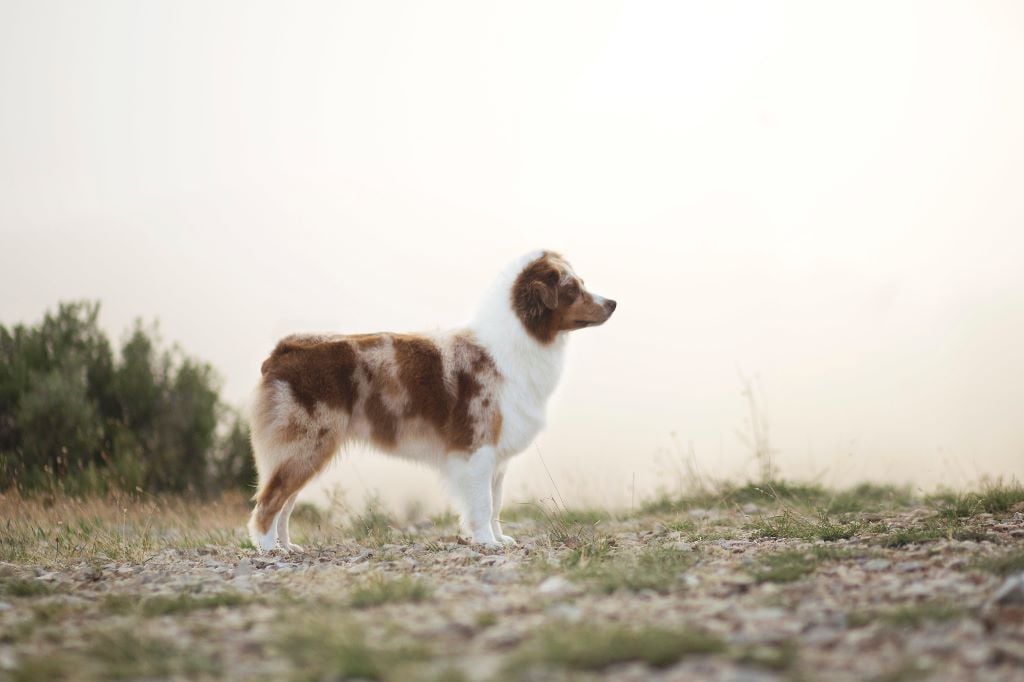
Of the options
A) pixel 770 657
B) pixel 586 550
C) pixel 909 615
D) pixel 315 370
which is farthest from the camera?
pixel 315 370

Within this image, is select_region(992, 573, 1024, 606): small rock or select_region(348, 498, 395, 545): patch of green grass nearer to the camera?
select_region(992, 573, 1024, 606): small rock

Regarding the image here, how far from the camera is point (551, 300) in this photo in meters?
8.23

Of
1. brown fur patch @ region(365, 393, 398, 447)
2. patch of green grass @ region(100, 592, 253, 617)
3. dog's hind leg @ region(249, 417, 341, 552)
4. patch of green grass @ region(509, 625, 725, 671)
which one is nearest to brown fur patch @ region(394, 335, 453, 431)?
brown fur patch @ region(365, 393, 398, 447)

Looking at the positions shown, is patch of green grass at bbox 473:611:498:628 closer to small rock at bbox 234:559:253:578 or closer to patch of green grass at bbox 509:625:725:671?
patch of green grass at bbox 509:625:725:671

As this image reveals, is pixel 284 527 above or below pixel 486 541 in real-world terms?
above

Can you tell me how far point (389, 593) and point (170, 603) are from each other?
126 cm

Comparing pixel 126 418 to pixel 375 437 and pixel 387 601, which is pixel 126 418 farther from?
pixel 387 601

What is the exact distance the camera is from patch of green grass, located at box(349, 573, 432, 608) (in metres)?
5.32

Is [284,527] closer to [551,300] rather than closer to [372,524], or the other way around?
[372,524]

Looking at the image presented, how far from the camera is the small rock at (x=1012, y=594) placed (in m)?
4.77

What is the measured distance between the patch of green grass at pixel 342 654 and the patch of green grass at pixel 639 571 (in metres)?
1.62

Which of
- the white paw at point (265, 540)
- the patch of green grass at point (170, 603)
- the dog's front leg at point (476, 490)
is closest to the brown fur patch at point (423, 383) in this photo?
the dog's front leg at point (476, 490)

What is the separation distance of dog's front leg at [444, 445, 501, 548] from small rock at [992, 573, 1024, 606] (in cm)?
400

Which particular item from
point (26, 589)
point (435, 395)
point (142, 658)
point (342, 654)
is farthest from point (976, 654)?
point (26, 589)
